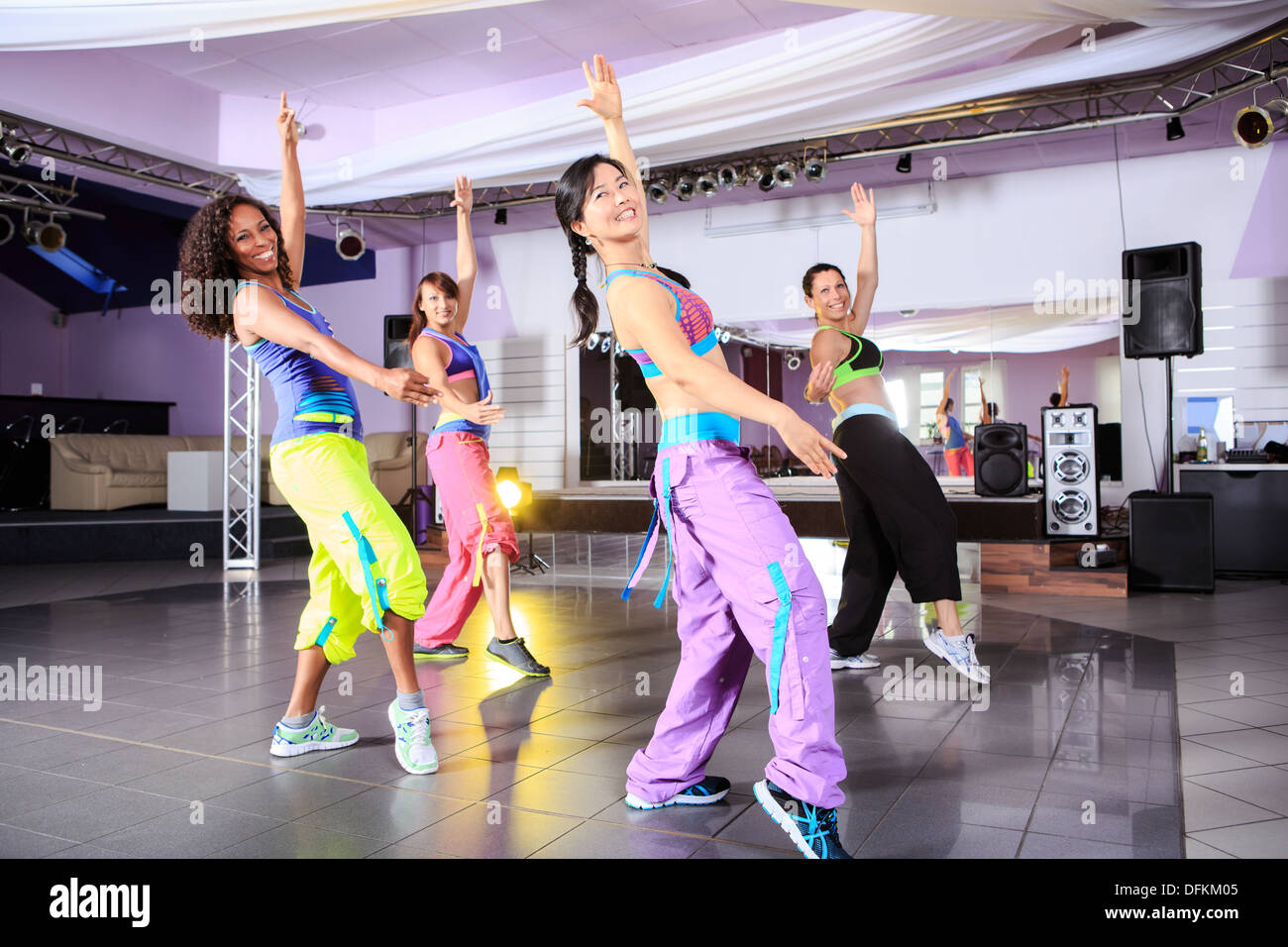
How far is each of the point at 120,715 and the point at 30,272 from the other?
41.3 feet

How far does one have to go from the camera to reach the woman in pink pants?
3.45 m

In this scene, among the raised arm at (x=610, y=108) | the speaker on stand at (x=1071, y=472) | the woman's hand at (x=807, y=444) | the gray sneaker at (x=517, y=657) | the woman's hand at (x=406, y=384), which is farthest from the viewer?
the speaker on stand at (x=1071, y=472)

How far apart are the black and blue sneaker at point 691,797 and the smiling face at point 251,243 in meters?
1.60

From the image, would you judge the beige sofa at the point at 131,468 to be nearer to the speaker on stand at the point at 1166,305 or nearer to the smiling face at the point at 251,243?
the speaker on stand at the point at 1166,305

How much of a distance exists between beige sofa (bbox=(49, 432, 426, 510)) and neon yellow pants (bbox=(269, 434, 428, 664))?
7.05 metres

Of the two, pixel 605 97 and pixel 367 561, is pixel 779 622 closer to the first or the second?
pixel 367 561

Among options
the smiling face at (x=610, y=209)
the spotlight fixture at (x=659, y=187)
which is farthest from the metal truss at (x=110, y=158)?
the smiling face at (x=610, y=209)

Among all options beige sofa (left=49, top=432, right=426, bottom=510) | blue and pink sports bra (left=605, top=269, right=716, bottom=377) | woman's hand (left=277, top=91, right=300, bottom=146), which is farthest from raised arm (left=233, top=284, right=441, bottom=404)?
beige sofa (left=49, top=432, right=426, bottom=510)

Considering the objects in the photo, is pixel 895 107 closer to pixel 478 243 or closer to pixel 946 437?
pixel 946 437

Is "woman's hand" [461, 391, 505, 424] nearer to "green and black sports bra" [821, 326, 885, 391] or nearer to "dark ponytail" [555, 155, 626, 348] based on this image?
"dark ponytail" [555, 155, 626, 348]

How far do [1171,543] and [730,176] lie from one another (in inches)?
167

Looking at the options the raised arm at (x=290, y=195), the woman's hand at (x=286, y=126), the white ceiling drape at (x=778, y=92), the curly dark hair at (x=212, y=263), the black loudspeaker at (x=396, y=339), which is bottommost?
the curly dark hair at (x=212, y=263)

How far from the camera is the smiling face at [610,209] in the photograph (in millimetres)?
1970

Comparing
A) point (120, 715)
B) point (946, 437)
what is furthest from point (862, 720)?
point (946, 437)
